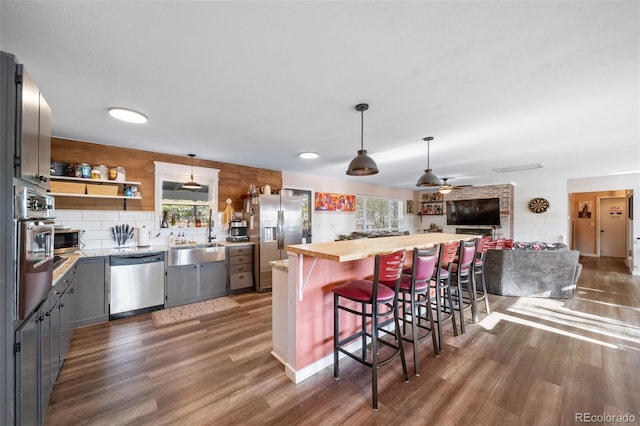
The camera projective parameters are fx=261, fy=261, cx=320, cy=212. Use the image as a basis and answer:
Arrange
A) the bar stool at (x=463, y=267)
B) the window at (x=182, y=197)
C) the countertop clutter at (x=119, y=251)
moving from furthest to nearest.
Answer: the window at (x=182, y=197)
the bar stool at (x=463, y=267)
the countertop clutter at (x=119, y=251)

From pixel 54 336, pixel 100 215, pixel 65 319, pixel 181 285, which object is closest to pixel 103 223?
pixel 100 215

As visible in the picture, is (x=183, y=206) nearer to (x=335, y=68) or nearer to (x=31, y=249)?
(x=31, y=249)

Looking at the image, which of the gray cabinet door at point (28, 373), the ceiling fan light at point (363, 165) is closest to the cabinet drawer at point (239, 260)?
the ceiling fan light at point (363, 165)

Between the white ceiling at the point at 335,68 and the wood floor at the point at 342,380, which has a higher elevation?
the white ceiling at the point at 335,68

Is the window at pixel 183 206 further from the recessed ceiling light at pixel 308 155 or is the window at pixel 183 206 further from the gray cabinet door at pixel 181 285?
the recessed ceiling light at pixel 308 155

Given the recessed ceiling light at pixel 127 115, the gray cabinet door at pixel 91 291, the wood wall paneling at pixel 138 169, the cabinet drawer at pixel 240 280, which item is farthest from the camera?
the cabinet drawer at pixel 240 280

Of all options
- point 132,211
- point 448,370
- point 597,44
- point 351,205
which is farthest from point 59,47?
point 351,205

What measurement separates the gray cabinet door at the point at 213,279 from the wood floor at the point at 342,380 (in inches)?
35.6

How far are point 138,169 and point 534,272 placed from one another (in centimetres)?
642

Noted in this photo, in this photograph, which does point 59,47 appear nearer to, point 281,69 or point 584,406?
point 281,69

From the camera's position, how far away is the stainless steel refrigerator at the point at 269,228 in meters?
4.56

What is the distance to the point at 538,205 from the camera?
7027 millimetres

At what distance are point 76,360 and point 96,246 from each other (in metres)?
1.81

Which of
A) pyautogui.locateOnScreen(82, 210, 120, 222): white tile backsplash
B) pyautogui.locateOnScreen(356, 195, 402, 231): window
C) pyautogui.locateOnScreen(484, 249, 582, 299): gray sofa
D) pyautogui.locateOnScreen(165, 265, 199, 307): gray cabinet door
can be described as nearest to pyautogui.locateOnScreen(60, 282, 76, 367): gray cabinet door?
pyautogui.locateOnScreen(165, 265, 199, 307): gray cabinet door
